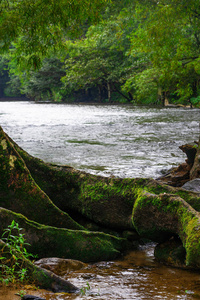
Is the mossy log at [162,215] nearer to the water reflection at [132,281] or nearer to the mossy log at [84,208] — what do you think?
the mossy log at [84,208]

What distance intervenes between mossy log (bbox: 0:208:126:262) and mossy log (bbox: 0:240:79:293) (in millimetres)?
564

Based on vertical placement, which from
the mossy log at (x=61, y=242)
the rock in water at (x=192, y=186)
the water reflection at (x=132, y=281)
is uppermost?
the rock in water at (x=192, y=186)

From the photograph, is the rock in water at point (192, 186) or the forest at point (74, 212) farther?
the rock in water at point (192, 186)

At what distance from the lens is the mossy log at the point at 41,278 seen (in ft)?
9.51

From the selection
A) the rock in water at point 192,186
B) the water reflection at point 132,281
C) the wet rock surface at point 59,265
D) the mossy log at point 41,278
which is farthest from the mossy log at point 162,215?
the rock in water at point 192,186

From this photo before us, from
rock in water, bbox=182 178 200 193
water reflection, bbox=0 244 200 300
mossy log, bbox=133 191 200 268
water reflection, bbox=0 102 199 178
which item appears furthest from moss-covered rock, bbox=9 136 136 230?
water reflection, bbox=0 102 199 178

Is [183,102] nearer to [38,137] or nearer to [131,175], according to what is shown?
[38,137]

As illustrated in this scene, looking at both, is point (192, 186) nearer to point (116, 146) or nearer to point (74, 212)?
point (74, 212)

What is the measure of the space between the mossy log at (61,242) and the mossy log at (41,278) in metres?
0.56

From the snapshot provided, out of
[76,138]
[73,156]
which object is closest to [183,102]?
[76,138]

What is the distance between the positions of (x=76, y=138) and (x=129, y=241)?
10894 millimetres

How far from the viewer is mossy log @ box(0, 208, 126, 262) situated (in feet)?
12.1

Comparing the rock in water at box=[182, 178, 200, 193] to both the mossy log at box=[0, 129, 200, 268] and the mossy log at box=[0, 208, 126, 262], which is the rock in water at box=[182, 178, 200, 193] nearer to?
A: the mossy log at box=[0, 129, 200, 268]

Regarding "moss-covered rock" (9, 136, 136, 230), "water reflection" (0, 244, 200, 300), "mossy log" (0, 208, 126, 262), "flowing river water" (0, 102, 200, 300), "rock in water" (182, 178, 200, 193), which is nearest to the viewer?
"water reflection" (0, 244, 200, 300)
